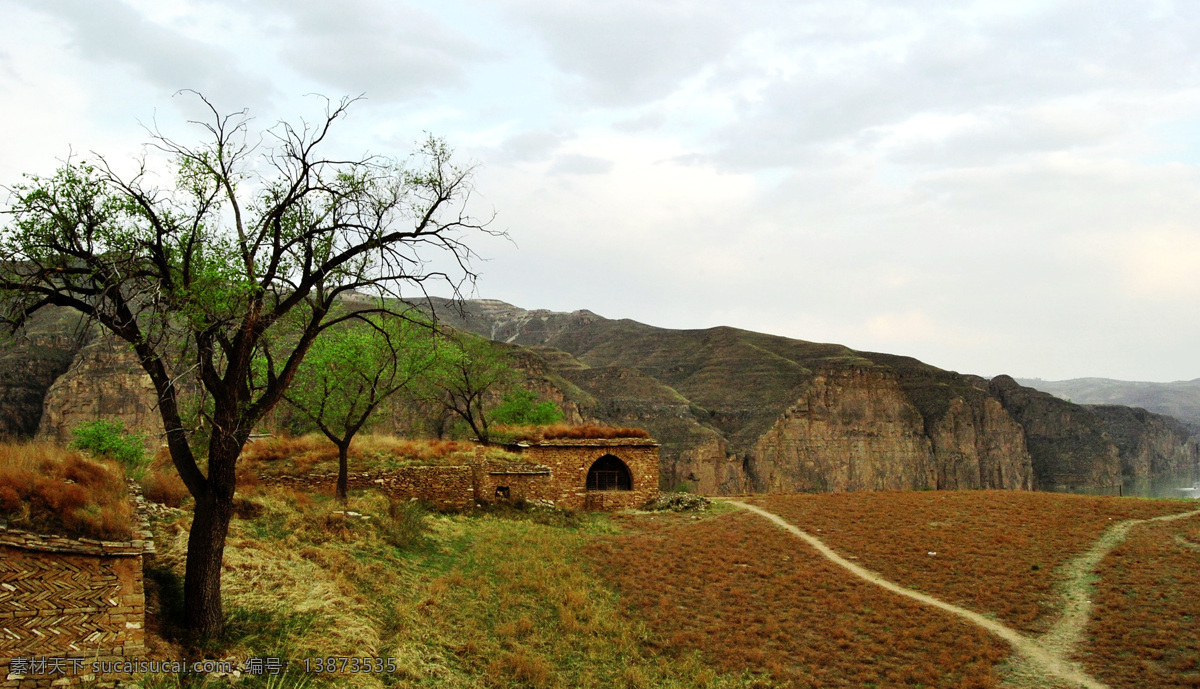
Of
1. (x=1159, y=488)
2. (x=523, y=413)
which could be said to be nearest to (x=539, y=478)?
(x=523, y=413)

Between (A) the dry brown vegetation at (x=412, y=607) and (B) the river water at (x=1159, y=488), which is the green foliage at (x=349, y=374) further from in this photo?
(B) the river water at (x=1159, y=488)

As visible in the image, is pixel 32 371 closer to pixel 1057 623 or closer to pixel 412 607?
pixel 412 607

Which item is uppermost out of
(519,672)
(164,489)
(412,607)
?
(164,489)

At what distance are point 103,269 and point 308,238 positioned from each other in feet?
7.80

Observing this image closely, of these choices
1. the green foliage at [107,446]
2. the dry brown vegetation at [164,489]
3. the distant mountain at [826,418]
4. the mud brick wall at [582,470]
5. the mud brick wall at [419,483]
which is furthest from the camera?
the distant mountain at [826,418]

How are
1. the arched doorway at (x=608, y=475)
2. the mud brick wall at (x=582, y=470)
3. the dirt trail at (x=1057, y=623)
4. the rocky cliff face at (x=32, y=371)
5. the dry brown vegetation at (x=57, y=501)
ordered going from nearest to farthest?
the dry brown vegetation at (x=57, y=501)
the dirt trail at (x=1057, y=623)
the mud brick wall at (x=582, y=470)
the arched doorway at (x=608, y=475)
the rocky cliff face at (x=32, y=371)

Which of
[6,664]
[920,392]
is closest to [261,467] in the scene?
[6,664]

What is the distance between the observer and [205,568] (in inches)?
345

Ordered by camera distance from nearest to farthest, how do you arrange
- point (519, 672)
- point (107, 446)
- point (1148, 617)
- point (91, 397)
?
point (519, 672)
point (1148, 617)
point (107, 446)
point (91, 397)

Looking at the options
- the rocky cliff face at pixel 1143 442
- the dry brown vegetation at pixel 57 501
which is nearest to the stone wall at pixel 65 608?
the dry brown vegetation at pixel 57 501

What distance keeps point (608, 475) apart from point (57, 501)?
24.8 m

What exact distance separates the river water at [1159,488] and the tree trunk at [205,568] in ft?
429

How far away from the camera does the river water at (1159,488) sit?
11806 centimetres

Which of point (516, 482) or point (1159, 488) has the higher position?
point (516, 482)
